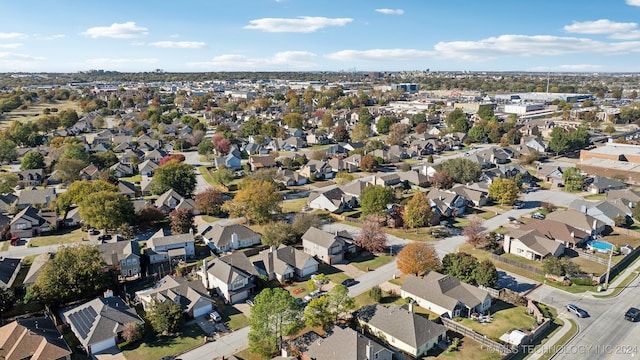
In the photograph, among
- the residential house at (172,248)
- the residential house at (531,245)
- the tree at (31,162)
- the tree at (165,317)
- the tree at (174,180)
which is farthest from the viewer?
the tree at (31,162)

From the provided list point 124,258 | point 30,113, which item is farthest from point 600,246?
point 30,113

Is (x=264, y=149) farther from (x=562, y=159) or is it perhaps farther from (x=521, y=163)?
(x=562, y=159)

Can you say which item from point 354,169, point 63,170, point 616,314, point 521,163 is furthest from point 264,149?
point 616,314

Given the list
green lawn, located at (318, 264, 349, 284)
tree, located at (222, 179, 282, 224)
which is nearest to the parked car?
green lawn, located at (318, 264, 349, 284)

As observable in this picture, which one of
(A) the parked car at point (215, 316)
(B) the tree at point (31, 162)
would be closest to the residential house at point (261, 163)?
(B) the tree at point (31, 162)

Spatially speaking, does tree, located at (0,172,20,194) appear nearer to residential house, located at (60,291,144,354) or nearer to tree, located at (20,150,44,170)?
tree, located at (20,150,44,170)

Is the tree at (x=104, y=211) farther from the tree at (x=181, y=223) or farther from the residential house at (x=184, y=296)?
the residential house at (x=184, y=296)
